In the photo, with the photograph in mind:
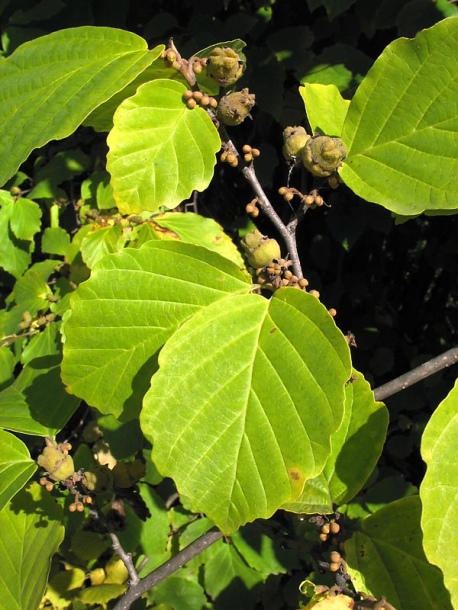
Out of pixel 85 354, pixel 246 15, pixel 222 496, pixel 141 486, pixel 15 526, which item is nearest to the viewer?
pixel 222 496

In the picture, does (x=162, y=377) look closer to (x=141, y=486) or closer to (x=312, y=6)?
(x=141, y=486)

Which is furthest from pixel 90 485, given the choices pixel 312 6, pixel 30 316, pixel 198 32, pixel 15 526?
pixel 198 32

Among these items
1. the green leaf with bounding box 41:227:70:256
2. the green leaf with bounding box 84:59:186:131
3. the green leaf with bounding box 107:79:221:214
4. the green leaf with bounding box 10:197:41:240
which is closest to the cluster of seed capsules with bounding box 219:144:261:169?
the green leaf with bounding box 107:79:221:214

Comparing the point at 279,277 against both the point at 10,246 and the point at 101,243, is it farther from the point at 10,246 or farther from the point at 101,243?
the point at 10,246

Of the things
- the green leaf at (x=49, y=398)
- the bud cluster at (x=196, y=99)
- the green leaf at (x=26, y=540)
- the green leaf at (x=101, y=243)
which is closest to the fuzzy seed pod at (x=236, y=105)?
the bud cluster at (x=196, y=99)

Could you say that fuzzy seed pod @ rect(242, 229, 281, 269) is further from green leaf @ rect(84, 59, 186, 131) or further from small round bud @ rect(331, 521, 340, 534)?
small round bud @ rect(331, 521, 340, 534)

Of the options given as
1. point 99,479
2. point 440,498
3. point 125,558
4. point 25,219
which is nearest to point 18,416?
point 99,479

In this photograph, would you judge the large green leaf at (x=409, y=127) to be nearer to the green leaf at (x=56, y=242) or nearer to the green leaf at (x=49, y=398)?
the green leaf at (x=49, y=398)
